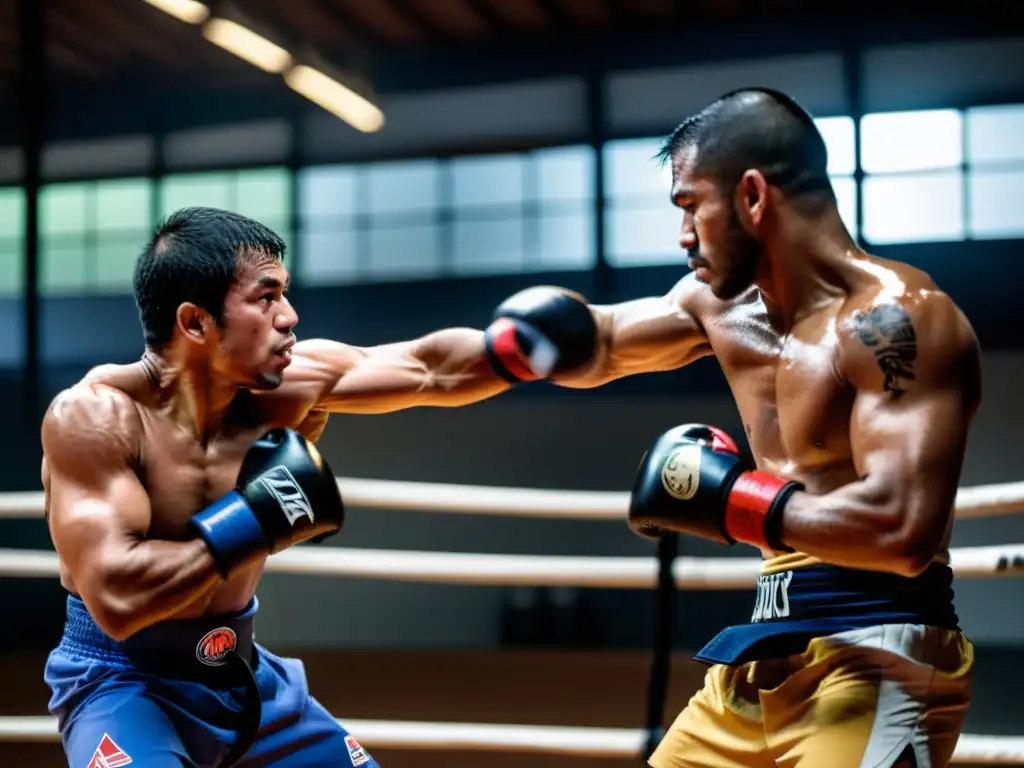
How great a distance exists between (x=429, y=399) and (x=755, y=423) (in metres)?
0.61

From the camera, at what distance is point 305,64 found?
8359mm

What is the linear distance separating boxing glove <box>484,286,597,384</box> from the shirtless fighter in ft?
1.11

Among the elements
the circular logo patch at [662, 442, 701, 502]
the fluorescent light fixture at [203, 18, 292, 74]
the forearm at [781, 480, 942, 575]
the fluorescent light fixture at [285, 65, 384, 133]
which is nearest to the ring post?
the circular logo patch at [662, 442, 701, 502]

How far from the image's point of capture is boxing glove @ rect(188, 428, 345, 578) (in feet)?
5.53

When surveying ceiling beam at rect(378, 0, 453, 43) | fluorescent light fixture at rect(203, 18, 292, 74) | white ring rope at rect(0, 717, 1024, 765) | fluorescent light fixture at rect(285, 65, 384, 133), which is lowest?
white ring rope at rect(0, 717, 1024, 765)

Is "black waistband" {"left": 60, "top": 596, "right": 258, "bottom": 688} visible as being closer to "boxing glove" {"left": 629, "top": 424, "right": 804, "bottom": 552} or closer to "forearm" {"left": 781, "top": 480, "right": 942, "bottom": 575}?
"boxing glove" {"left": 629, "top": 424, "right": 804, "bottom": 552}

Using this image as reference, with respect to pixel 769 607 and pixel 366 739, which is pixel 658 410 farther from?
pixel 769 607

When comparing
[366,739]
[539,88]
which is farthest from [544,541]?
[366,739]

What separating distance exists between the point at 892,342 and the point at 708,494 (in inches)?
12.7

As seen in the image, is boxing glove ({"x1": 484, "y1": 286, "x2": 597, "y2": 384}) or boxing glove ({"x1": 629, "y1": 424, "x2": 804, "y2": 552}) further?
boxing glove ({"x1": 484, "y1": 286, "x2": 597, "y2": 384})

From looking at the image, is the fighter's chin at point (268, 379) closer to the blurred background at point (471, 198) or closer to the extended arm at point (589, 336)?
the extended arm at point (589, 336)

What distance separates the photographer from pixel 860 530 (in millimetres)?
1530

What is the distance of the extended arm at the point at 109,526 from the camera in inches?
66.1

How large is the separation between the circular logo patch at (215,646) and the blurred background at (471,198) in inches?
201
